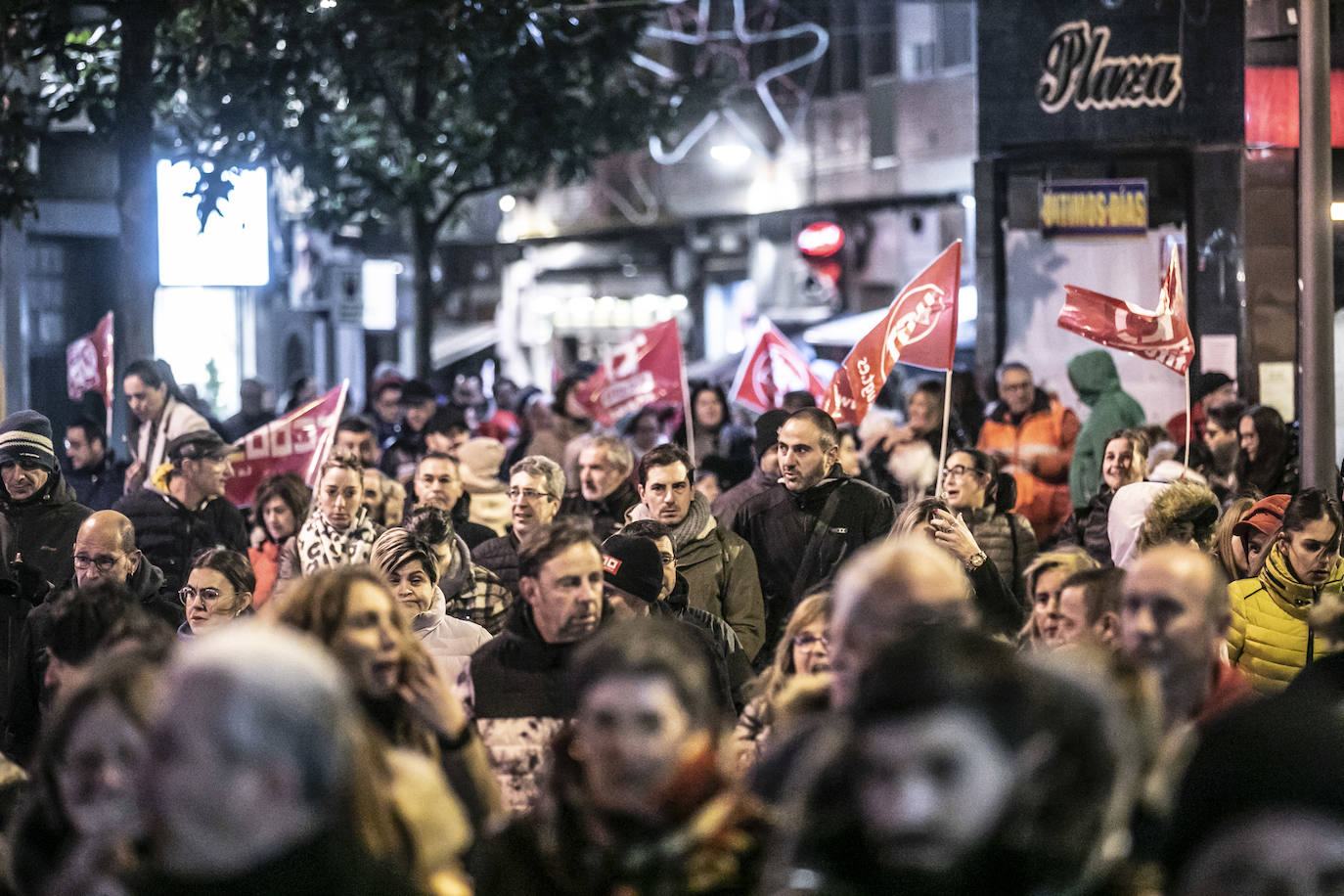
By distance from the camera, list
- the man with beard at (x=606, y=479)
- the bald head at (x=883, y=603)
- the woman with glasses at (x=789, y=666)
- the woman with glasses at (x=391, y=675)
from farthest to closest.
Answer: the man with beard at (x=606, y=479) < the woman with glasses at (x=789, y=666) < the woman with glasses at (x=391, y=675) < the bald head at (x=883, y=603)

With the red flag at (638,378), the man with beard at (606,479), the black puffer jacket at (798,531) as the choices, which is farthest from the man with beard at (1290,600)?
the red flag at (638,378)

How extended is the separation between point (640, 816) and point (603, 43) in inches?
659

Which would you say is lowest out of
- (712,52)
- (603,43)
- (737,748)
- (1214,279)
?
(737,748)

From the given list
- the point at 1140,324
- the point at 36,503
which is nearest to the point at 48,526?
the point at 36,503

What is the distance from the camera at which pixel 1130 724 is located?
3346mm

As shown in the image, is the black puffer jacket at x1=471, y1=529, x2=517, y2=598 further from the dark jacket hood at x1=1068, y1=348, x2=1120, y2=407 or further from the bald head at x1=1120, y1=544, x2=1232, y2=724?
the dark jacket hood at x1=1068, y1=348, x2=1120, y2=407

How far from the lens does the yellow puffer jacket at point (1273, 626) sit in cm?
729

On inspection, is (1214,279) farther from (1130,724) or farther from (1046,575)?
(1130,724)

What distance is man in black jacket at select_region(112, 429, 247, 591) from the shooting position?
9.68m

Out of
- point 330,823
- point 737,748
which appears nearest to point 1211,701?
point 737,748

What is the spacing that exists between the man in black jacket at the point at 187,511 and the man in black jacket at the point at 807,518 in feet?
8.81

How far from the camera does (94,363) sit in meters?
14.7

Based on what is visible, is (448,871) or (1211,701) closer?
(448,871)

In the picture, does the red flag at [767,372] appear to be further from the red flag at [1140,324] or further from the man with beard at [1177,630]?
the man with beard at [1177,630]
